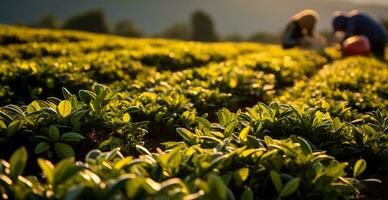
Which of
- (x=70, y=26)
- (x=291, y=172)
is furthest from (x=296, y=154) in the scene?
(x=70, y=26)

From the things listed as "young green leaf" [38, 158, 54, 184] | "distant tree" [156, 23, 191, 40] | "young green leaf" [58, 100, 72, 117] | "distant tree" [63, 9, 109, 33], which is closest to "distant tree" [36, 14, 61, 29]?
"distant tree" [63, 9, 109, 33]

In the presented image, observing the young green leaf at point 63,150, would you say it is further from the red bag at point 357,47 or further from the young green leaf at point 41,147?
the red bag at point 357,47

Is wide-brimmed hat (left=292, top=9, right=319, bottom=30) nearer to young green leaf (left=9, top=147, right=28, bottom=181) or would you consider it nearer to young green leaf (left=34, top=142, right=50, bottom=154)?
young green leaf (left=34, top=142, right=50, bottom=154)

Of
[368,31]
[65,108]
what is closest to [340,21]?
[368,31]

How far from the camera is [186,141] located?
378cm

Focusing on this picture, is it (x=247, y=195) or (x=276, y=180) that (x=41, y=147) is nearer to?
(x=247, y=195)

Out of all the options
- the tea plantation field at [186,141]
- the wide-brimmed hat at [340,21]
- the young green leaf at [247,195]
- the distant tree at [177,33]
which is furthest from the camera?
the distant tree at [177,33]

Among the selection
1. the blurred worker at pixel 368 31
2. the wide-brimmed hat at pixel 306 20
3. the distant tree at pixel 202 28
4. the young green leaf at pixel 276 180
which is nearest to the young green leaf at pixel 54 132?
the young green leaf at pixel 276 180

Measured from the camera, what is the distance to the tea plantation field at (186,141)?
105 inches

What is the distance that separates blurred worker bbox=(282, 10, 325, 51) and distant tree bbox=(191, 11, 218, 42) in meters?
32.2

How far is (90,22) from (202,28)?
12.6m

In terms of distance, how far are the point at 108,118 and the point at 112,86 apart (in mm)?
2546

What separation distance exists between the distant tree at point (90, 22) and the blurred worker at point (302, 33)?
29.8 meters

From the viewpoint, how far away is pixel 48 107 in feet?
13.1
